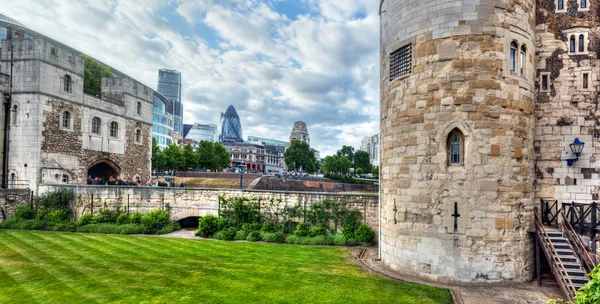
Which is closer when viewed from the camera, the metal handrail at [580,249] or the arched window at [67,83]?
the metal handrail at [580,249]

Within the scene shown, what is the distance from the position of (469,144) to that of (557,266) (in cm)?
445

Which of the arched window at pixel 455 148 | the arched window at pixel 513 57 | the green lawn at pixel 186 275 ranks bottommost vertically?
the green lawn at pixel 186 275

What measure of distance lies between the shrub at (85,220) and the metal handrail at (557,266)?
900 inches

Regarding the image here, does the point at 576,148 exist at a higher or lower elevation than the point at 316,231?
higher

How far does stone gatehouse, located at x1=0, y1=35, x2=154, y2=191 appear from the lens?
2100 centimetres

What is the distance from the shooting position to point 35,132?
68.8 ft

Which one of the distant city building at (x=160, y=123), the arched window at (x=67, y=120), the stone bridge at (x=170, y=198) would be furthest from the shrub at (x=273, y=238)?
the distant city building at (x=160, y=123)

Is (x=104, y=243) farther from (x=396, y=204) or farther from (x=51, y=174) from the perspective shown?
(x=396, y=204)

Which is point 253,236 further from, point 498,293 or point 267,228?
point 498,293

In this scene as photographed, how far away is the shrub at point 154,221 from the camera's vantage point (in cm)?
1851

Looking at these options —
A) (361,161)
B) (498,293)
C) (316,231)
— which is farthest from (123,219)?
(361,161)

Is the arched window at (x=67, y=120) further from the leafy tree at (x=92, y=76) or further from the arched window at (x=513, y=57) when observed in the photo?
the arched window at (x=513, y=57)

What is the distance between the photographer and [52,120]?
21844mm

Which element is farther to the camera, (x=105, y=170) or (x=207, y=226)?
(x=105, y=170)
